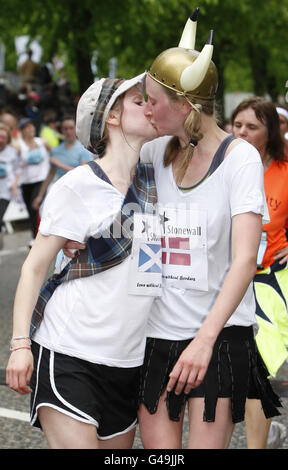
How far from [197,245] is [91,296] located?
37 cm

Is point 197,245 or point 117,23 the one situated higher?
point 117,23

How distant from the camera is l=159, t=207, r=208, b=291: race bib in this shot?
2.66 meters

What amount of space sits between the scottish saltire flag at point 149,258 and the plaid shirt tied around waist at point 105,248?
0.04 meters

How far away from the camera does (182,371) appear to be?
8.04 feet

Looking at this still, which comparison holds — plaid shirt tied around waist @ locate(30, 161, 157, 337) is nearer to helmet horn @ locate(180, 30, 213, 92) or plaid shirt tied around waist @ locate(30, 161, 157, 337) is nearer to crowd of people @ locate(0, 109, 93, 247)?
helmet horn @ locate(180, 30, 213, 92)

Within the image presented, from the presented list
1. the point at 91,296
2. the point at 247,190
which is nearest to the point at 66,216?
the point at 91,296

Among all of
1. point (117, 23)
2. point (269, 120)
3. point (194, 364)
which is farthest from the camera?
point (117, 23)

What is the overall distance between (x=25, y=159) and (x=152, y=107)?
9.85 metres

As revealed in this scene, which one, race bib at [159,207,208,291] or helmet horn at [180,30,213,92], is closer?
helmet horn at [180,30,213,92]

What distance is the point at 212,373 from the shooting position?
2715 mm

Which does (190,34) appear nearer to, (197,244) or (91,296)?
(197,244)

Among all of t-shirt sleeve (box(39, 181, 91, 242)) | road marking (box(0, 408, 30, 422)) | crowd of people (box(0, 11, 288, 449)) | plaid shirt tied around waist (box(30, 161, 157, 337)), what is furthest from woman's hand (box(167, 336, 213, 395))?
road marking (box(0, 408, 30, 422))

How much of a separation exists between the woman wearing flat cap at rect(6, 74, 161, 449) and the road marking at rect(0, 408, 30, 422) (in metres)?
2.21

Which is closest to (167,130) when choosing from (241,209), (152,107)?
(152,107)
